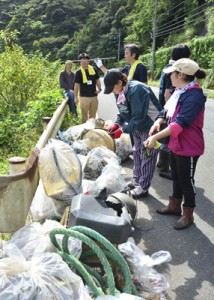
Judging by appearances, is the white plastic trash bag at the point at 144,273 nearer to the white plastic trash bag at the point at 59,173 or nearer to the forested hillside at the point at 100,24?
the white plastic trash bag at the point at 59,173

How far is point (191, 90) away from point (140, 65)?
2.44 meters

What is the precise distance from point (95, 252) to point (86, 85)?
Answer: 628 centimetres

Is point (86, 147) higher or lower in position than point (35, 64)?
lower

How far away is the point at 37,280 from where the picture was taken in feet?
6.53

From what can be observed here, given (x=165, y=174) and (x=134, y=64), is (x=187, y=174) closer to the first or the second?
(x=165, y=174)

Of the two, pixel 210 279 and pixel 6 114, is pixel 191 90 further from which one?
pixel 6 114

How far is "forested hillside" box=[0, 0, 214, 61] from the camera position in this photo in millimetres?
50938

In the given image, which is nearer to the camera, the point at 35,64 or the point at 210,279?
the point at 210,279

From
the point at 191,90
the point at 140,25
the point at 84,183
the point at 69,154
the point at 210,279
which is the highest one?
the point at 140,25

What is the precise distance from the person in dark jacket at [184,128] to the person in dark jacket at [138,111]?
0.44 m

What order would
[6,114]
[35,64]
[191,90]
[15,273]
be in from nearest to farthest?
[15,273], [191,90], [6,114], [35,64]

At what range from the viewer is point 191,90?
11.4 feet

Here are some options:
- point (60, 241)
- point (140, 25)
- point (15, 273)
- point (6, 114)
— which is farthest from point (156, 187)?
point (140, 25)

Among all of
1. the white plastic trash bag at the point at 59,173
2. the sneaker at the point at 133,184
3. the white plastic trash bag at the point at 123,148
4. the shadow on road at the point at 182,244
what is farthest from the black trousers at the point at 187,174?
the white plastic trash bag at the point at 123,148
